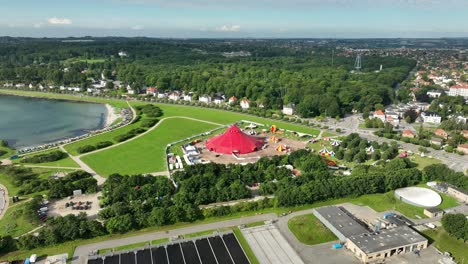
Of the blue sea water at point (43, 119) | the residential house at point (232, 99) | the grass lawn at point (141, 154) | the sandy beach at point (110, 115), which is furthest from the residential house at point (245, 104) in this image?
the blue sea water at point (43, 119)

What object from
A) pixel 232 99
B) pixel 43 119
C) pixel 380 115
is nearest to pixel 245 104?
pixel 232 99

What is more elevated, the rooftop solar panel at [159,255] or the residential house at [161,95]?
the residential house at [161,95]

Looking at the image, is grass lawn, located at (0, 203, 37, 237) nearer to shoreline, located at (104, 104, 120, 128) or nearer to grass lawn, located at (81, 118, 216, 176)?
grass lawn, located at (81, 118, 216, 176)

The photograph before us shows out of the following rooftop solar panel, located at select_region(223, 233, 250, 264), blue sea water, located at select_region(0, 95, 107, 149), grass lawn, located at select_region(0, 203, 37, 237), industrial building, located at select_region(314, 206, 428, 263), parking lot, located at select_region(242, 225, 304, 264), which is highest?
blue sea water, located at select_region(0, 95, 107, 149)

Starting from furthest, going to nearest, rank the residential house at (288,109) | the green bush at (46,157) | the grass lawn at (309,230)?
the residential house at (288,109)
the green bush at (46,157)
the grass lawn at (309,230)

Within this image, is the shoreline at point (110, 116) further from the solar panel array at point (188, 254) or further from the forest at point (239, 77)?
the solar panel array at point (188, 254)

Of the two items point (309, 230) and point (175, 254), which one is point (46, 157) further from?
point (309, 230)

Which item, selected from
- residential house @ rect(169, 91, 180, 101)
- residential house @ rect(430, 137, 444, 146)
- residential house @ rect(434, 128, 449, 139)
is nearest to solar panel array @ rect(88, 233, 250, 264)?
residential house @ rect(430, 137, 444, 146)
